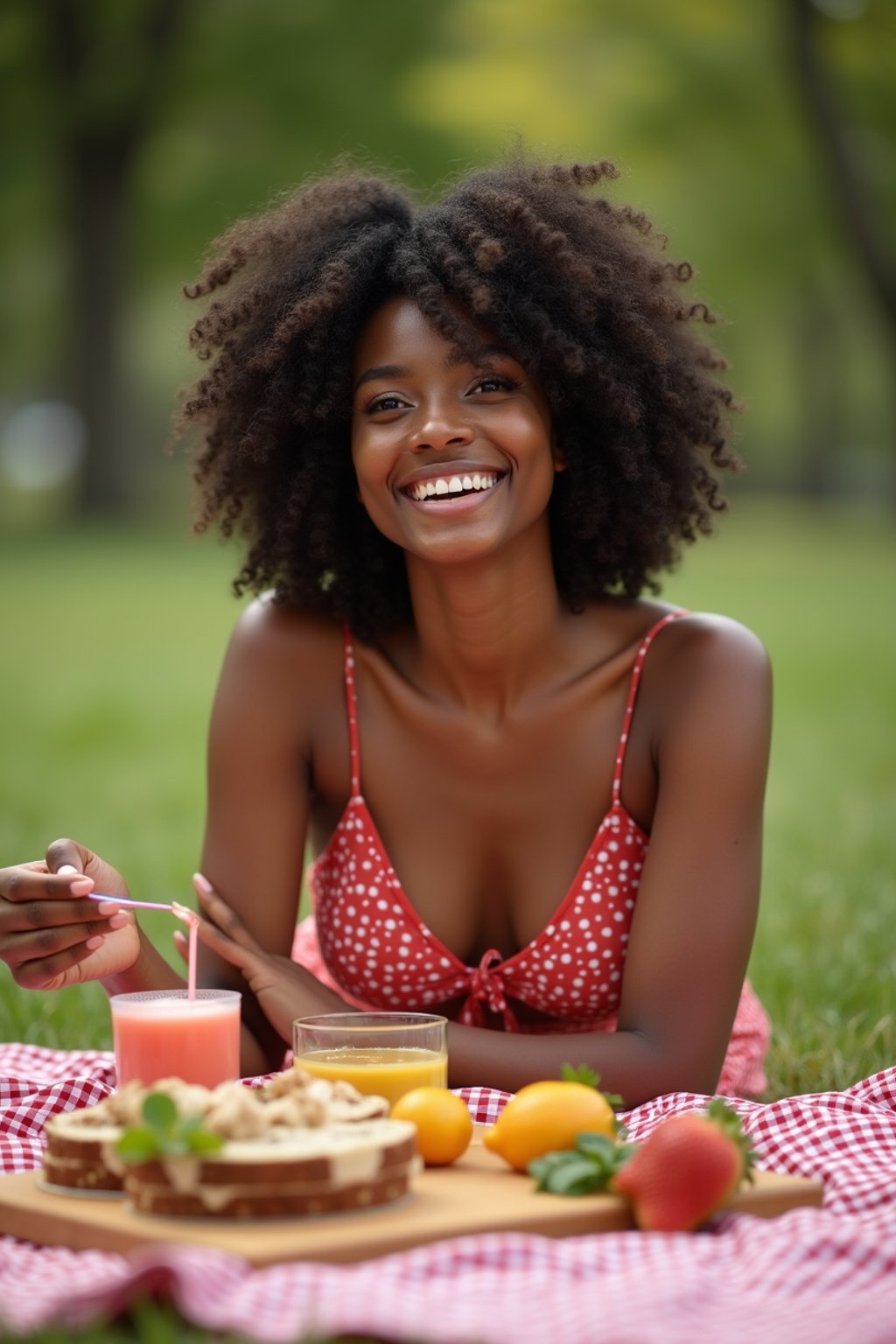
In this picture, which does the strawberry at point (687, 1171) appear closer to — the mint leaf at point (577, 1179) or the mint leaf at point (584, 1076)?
the mint leaf at point (577, 1179)

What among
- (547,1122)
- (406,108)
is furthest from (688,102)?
(547,1122)

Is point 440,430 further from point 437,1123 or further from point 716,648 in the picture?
point 437,1123

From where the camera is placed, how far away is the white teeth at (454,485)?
3.54 metres

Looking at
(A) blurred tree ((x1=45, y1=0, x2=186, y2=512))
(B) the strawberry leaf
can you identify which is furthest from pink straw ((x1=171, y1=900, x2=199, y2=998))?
(A) blurred tree ((x1=45, y1=0, x2=186, y2=512))

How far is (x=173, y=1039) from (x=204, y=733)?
7908mm

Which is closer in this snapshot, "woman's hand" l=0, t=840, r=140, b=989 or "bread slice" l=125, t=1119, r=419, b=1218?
"bread slice" l=125, t=1119, r=419, b=1218

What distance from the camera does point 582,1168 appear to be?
2.52m

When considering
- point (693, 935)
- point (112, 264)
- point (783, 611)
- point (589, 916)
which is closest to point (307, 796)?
point (589, 916)

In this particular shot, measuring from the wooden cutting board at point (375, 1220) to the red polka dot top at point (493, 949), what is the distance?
1.04 metres

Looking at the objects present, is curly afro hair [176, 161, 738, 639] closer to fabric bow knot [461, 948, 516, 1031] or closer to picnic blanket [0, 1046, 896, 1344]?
fabric bow knot [461, 948, 516, 1031]

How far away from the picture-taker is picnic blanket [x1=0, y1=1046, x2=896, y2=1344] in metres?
2.11

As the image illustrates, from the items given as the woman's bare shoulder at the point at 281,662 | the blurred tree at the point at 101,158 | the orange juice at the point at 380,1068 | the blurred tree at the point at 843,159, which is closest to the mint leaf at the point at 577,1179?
the orange juice at the point at 380,1068

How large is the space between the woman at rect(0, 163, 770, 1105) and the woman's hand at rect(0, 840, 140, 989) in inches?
10.8

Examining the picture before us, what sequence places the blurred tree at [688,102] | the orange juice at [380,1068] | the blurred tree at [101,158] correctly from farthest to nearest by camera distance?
the blurred tree at [688,102] < the blurred tree at [101,158] < the orange juice at [380,1068]
